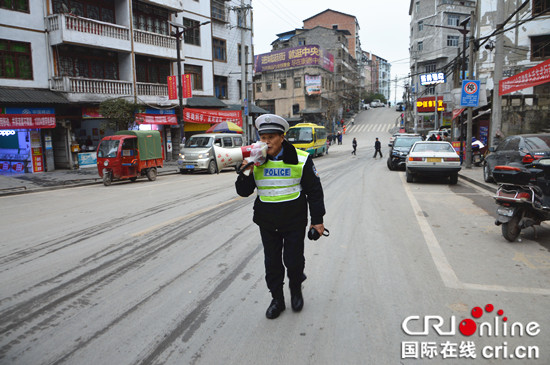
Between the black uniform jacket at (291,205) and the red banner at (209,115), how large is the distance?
77.7ft

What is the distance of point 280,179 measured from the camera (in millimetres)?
3584

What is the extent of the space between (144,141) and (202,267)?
1294cm

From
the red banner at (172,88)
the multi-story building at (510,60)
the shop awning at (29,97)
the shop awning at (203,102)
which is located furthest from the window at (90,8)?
the multi-story building at (510,60)

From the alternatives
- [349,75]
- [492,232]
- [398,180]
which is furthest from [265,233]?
[349,75]

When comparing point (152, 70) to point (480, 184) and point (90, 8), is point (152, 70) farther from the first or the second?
point (480, 184)

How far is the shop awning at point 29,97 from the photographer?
670 inches

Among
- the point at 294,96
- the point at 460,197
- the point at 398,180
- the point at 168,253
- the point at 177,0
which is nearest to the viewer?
the point at 168,253

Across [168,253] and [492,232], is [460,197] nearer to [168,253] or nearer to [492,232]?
[492,232]

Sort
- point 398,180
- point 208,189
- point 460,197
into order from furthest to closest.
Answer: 1. point 398,180
2. point 208,189
3. point 460,197

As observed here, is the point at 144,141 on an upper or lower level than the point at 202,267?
upper

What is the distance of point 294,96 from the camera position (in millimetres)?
59312

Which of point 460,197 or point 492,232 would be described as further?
point 460,197

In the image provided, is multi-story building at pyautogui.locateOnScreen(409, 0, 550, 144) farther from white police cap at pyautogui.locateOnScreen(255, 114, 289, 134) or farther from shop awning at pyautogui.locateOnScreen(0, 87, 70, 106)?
shop awning at pyautogui.locateOnScreen(0, 87, 70, 106)

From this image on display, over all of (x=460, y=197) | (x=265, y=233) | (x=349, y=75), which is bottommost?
(x=460, y=197)
